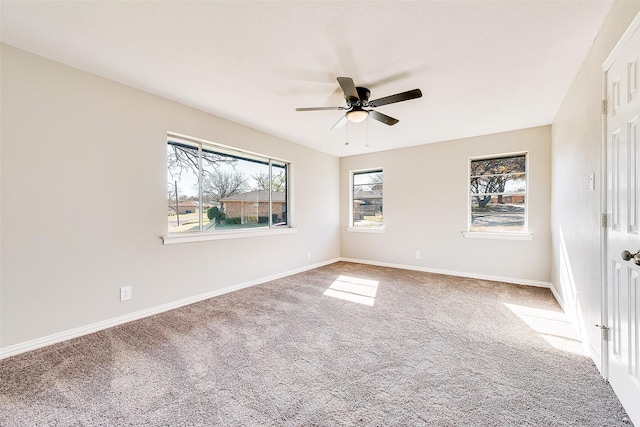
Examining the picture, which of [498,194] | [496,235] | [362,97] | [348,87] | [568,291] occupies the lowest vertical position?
[568,291]

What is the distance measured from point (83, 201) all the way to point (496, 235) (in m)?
5.33

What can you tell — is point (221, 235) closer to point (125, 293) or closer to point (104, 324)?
point (125, 293)

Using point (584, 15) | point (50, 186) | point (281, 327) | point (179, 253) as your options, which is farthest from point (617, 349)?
point (50, 186)

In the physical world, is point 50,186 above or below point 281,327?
above

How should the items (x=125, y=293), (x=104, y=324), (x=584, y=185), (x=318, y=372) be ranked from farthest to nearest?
1. (x=125, y=293)
2. (x=104, y=324)
3. (x=584, y=185)
4. (x=318, y=372)

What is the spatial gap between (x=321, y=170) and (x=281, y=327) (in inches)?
138

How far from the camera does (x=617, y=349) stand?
159cm

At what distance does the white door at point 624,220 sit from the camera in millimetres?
1356

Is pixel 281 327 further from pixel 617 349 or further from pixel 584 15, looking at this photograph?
pixel 584 15

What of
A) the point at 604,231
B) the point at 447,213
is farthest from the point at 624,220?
the point at 447,213

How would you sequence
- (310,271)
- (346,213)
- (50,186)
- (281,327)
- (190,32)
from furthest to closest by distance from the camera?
(346,213) → (310,271) → (281,327) → (50,186) → (190,32)

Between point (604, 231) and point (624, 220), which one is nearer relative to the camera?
point (624, 220)

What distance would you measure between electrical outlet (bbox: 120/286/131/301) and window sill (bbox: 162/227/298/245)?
557 mm

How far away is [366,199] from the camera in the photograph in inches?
227
